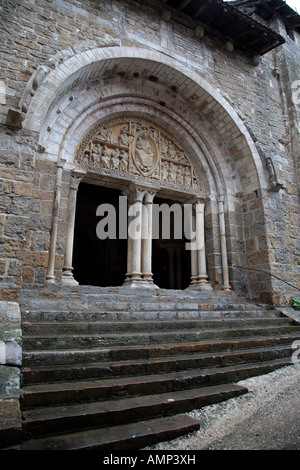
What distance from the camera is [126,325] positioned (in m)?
3.76

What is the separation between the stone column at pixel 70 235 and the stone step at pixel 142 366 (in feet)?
7.69

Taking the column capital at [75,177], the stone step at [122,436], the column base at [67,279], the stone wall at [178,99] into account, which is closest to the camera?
the stone step at [122,436]

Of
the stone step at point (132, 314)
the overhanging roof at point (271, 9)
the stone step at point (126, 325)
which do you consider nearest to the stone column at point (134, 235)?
the stone step at point (132, 314)

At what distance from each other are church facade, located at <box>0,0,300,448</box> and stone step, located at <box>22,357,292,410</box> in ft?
7.26

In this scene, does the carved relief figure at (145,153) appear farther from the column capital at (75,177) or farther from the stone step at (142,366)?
the stone step at (142,366)

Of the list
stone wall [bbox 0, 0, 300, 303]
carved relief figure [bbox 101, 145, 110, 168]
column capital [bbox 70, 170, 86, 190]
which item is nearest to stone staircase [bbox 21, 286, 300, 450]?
stone wall [bbox 0, 0, 300, 303]

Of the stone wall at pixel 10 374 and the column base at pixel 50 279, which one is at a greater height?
the column base at pixel 50 279

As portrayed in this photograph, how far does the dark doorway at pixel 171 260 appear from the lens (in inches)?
376

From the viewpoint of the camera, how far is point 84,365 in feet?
8.85

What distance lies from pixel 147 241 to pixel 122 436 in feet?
14.0

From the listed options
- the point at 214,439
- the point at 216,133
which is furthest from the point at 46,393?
the point at 216,133

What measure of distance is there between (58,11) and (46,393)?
19.3 ft

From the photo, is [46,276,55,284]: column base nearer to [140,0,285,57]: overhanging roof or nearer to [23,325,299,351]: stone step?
[23,325,299,351]: stone step
